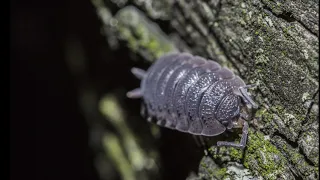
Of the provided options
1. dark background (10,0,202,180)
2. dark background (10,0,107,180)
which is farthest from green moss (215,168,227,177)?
dark background (10,0,107,180)

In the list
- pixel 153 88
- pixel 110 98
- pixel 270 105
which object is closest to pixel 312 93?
pixel 270 105

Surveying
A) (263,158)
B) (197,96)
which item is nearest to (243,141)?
(263,158)

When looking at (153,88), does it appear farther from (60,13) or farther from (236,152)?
(60,13)

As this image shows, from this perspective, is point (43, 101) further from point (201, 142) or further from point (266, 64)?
point (266, 64)

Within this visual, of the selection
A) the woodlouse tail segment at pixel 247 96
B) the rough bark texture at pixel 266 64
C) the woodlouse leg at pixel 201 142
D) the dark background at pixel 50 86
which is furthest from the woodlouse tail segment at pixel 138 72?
the woodlouse tail segment at pixel 247 96

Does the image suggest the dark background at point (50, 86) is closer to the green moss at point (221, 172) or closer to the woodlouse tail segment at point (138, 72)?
the woodlouse tail segment at point (138, 72)
